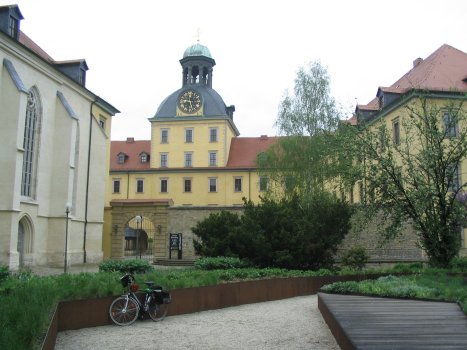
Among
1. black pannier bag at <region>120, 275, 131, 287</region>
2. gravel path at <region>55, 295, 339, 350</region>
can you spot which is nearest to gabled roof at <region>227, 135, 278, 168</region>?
gravel path at <region>55, 295, 339, 350</region>

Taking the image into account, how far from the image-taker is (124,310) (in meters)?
10.4

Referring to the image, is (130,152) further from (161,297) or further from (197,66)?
(161,297)

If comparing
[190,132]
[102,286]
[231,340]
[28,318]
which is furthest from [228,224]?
[190,132]

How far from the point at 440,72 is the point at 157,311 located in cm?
3002

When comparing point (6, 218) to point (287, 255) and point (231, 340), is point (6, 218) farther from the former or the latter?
point (231, 340)

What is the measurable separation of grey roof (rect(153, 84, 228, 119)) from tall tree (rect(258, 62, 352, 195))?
21.5 meters

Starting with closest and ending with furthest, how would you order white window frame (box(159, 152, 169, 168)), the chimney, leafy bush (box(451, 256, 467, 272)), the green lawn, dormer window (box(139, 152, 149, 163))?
the green lawn
leafy bush (box(451, 256, 467, 272))
the chimney
white window frame (box(159, 152, 169, 168))
dormer window (box(139, 152, 149, 163))

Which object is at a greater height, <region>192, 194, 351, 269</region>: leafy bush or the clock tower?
the clock tower

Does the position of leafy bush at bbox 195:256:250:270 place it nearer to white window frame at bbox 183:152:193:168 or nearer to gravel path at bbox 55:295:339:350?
gravel path at bbox 55:295:339:350

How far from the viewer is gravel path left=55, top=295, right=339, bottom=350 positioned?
27.7ft

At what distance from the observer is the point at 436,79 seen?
3391cm

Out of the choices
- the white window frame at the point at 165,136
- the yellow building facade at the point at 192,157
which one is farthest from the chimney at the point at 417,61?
the white window frame at the point at 165,136

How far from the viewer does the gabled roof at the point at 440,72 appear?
33500 mm

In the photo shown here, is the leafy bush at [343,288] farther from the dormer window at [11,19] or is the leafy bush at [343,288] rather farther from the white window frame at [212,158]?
the white window frame at [212,158]
